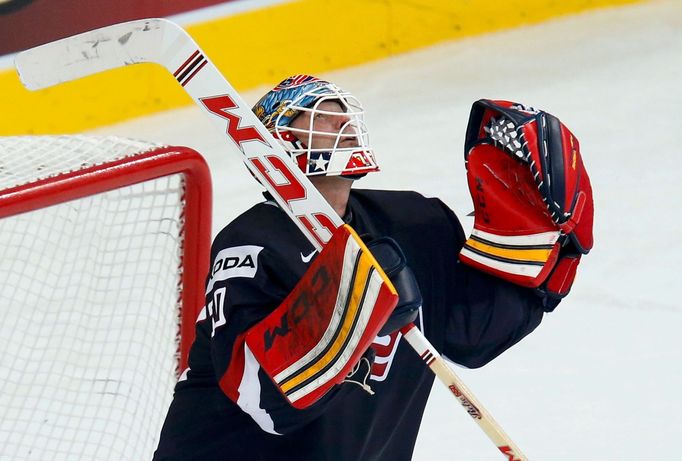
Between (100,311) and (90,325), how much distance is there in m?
0.04

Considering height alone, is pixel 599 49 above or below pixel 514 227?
below

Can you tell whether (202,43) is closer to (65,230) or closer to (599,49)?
(599,49)

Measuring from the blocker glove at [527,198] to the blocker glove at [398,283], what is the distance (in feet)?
0.95

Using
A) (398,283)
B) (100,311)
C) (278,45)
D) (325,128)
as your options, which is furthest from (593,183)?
(398,283)

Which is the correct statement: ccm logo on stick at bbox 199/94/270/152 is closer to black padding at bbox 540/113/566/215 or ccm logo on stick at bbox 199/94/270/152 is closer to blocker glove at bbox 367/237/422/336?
blocker glove at bbox 367/237/422/336

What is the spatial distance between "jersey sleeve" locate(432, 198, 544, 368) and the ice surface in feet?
2.20

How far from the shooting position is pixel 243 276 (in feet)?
4.92

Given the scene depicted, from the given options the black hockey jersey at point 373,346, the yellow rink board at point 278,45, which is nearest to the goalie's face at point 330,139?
the black hockey jersey at point 373,346

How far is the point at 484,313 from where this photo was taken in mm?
1735

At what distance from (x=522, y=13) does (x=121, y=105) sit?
1403 millimetres

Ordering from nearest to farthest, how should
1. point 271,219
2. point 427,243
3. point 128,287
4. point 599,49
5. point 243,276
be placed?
1. point 243,276
2. point 271,219
3. point 427,243
4. point 128,287
5. point 599,49

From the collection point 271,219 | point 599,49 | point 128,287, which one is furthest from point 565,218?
point 599,49

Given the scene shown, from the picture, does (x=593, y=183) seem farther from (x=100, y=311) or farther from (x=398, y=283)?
(x=398, y=283)

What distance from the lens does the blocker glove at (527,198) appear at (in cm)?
164
